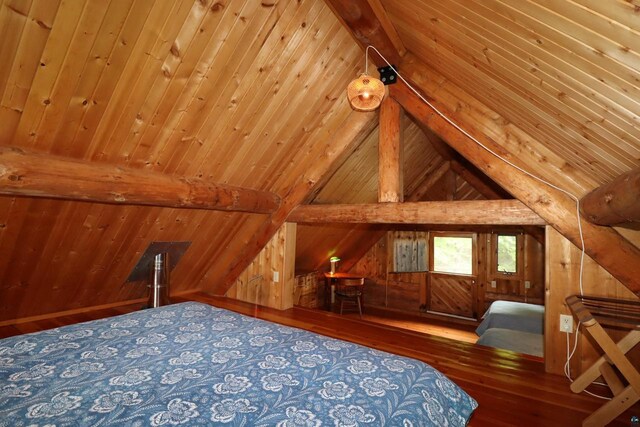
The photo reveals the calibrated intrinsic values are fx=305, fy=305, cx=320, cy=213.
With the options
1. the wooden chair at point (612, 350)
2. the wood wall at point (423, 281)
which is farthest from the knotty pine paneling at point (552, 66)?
the wood wall at point (423, 281)

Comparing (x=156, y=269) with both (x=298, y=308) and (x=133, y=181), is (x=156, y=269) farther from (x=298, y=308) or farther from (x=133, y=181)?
(x=298, y=308)

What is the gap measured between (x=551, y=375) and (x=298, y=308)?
2.66 metres

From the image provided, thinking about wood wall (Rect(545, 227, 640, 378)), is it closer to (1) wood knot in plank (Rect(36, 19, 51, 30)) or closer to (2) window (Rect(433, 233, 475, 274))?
(1) wood knot in plank (Rect(36, 19, 51, 30))

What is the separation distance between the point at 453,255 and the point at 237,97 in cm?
563

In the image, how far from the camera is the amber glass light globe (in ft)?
7.03

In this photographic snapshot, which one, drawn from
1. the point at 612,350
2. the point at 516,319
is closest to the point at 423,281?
the point at 516,319

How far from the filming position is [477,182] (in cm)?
586

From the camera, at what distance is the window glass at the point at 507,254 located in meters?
5.88

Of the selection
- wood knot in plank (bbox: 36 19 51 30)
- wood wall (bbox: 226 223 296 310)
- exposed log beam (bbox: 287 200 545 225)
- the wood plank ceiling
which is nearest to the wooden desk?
wood wall (bbox: 226 223 296 310)

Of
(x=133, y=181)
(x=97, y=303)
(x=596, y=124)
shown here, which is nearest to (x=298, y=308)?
(x=97, y=303)

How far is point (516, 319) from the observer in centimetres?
405

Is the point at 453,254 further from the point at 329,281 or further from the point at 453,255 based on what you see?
the point at 329,281

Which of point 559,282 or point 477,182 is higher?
point 477,182

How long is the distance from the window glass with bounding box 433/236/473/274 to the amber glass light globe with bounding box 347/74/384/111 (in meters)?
5.02
